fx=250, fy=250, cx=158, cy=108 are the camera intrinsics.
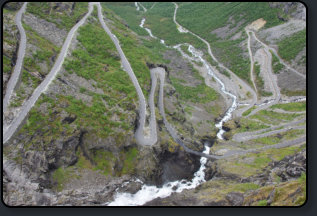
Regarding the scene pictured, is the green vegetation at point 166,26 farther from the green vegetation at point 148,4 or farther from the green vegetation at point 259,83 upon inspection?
the green vegetation at point 259,83

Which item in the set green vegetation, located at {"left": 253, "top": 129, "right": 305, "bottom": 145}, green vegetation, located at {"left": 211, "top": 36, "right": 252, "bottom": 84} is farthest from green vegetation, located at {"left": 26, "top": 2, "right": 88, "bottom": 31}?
green vegetation, located at {"left": 211, "top": 36, "right": 252, "bottom": 84}

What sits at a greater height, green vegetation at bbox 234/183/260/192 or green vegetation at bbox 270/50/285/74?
green vegetation at bbox 270/50/285/74

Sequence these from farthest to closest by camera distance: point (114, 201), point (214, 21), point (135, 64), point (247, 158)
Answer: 1. point (214, 21)
2. point (135, 64)
3. point (247, 158)
4. point (114, 201)

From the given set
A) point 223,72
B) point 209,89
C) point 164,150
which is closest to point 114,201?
point 164,150

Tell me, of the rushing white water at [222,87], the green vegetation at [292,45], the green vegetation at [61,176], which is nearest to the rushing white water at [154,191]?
the green vegetation at [61,176]

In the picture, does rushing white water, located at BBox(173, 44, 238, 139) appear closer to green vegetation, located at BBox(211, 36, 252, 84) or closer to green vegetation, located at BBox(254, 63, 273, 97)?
green vegetation, located at BBox(211, 36, 252, 84)

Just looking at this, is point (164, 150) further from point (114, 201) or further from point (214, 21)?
point (214, 21)
